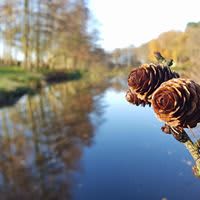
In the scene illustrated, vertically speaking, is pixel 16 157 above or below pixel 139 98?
below

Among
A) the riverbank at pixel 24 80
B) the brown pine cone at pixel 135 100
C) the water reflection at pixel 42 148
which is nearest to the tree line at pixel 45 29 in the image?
the riverbank at pixel 24 80

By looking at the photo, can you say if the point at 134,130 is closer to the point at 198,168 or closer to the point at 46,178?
the point at 46,178

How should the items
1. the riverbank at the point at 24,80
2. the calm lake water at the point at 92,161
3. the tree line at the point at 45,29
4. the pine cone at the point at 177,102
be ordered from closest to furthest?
the pine cone at the point at 177,102 < the calm lake water at the point at 92,161 < the riverbank at the point at 24,80 < the tree line at the point at 45,29

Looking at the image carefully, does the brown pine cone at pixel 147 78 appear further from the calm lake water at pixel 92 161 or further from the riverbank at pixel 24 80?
the riverbank at pixel 24 80

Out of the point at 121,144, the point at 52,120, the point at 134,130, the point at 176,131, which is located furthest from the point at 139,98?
the point at 52,120

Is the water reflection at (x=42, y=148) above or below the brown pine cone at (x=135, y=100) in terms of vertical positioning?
below
